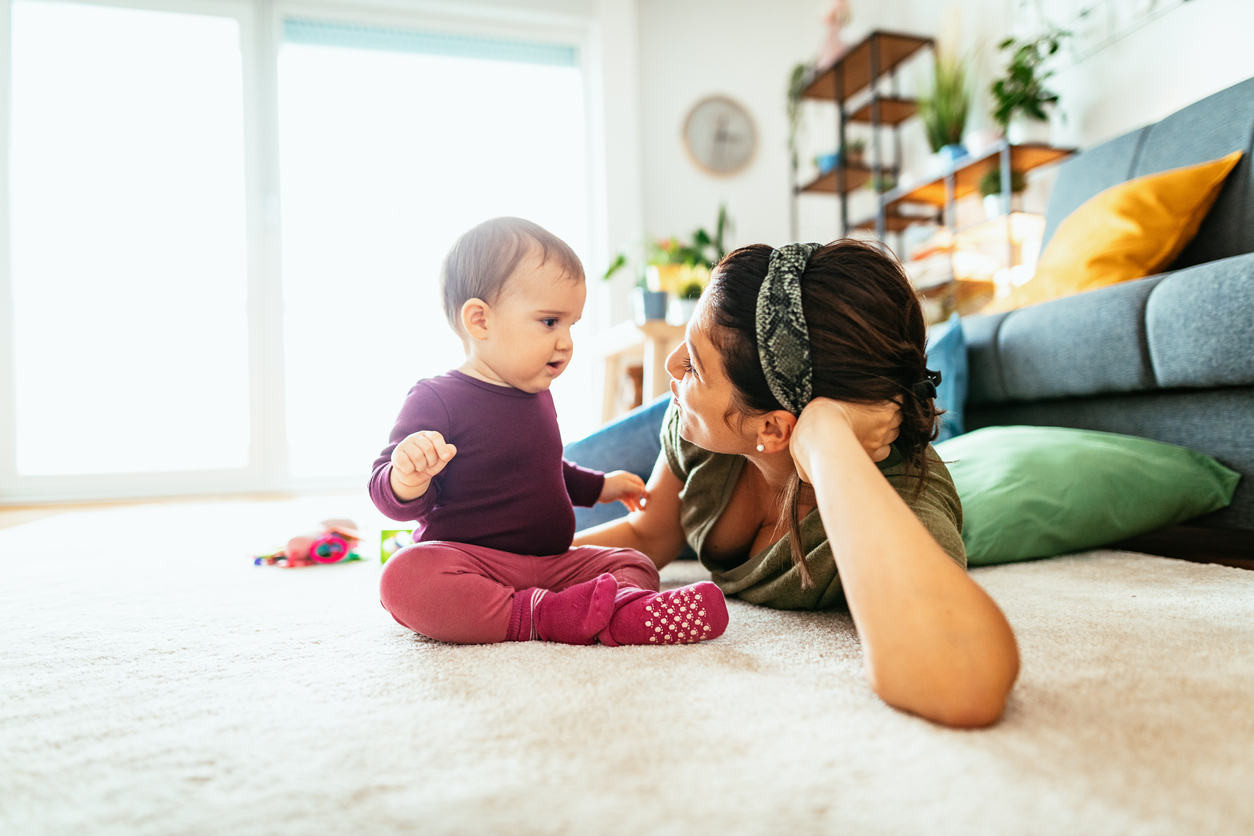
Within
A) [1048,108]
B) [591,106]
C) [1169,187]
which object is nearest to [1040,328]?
[1169,187]

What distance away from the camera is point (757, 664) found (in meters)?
0.73

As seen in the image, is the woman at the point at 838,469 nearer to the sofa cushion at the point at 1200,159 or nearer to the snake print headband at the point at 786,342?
the snake print headband at the point at 786,342

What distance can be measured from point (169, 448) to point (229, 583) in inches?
106

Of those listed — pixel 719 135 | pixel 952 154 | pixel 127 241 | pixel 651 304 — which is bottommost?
pixel 651 304

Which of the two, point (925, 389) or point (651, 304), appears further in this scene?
point (651, 304)

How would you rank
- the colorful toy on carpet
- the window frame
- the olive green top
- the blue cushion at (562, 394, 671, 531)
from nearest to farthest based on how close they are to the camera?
the olive green top
the blue cushion at (562, 394, 671, 531)
the colorful toy on carpet
the window frame

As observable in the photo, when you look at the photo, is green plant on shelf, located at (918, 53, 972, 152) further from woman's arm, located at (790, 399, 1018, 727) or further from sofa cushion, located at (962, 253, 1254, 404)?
woman's arm, located at (790, 399, 1018, 727)

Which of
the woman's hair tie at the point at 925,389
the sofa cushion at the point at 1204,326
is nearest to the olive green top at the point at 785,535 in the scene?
the woman's hair tie at the point at 925,389

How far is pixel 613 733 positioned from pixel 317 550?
1.19m

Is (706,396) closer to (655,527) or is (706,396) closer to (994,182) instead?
(655,527)

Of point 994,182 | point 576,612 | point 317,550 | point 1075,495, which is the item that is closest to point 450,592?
point 576,612

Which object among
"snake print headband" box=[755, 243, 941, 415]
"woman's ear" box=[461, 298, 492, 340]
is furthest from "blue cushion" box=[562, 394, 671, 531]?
"snake print headband" box=[755, 243, 941, 415]

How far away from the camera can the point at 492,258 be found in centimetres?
97

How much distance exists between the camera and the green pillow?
123cm
